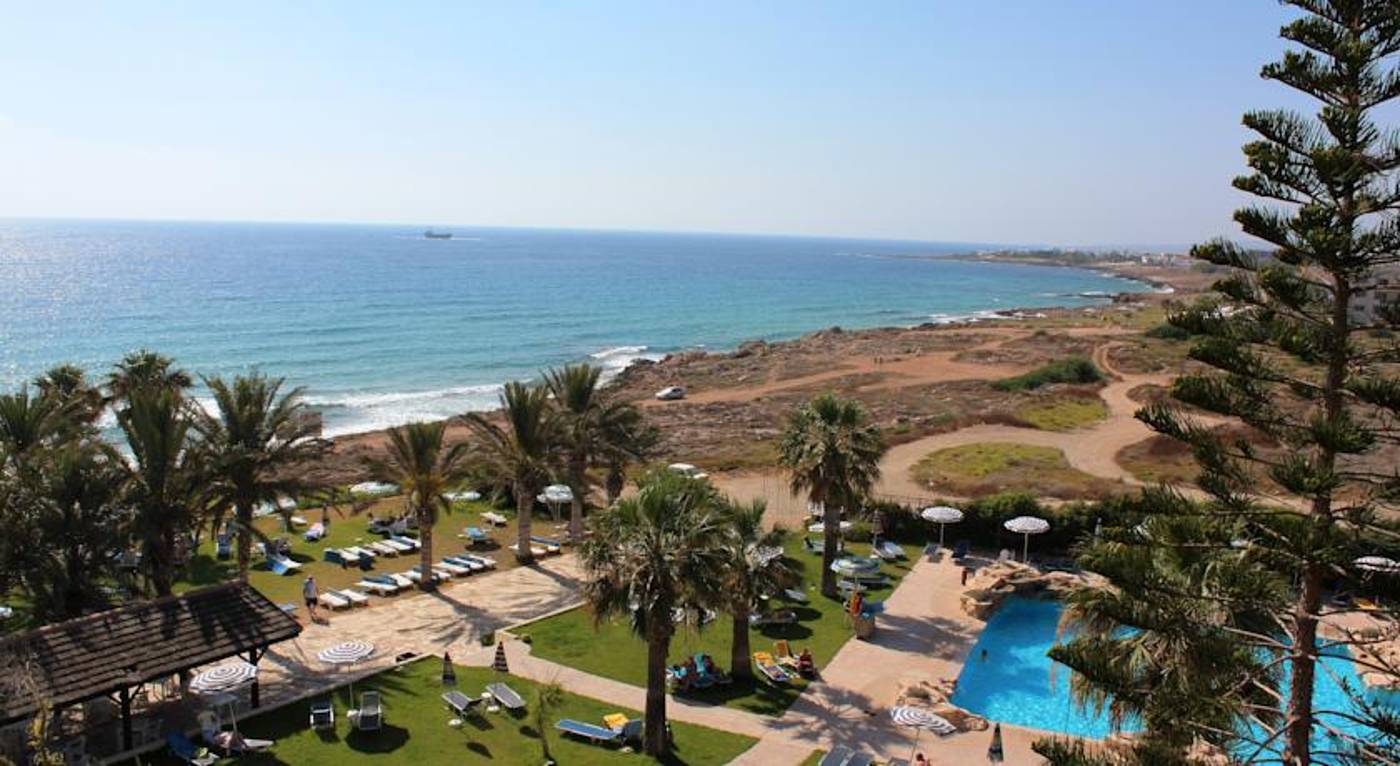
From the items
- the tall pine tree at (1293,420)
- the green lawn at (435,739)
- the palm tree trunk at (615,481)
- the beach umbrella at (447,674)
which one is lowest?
the green lawn at (435,739)

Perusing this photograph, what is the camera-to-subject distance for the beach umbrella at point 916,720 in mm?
17281

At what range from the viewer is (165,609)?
58.0ft

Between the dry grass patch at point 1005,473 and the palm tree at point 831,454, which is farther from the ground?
the palm tree at point 831,454

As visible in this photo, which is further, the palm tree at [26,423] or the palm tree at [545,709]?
the palm tree at [26,423]

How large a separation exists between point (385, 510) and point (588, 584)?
67.9ft

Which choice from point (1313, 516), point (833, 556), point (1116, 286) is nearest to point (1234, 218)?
point (1313, 516)

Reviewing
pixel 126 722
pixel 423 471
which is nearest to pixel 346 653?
pixel 126 722

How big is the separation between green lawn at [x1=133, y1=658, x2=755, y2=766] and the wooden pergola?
1.46 metres

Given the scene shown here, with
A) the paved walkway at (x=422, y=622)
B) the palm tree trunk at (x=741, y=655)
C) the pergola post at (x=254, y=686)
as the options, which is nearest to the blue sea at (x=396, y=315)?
the paved walkway at (x=422, y=622)

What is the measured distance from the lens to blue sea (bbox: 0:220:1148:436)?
6938 centimetres

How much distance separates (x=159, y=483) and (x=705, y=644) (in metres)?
12.7

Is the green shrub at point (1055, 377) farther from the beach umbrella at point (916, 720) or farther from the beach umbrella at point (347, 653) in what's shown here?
the beach umbrella at point (347, 653)

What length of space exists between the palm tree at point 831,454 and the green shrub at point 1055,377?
1491 inches

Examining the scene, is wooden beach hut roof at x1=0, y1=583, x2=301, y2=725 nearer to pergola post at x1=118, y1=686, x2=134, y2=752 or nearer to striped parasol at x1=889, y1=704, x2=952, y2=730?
pergola post at x1=118, y1=686, x2=134, y2=752
